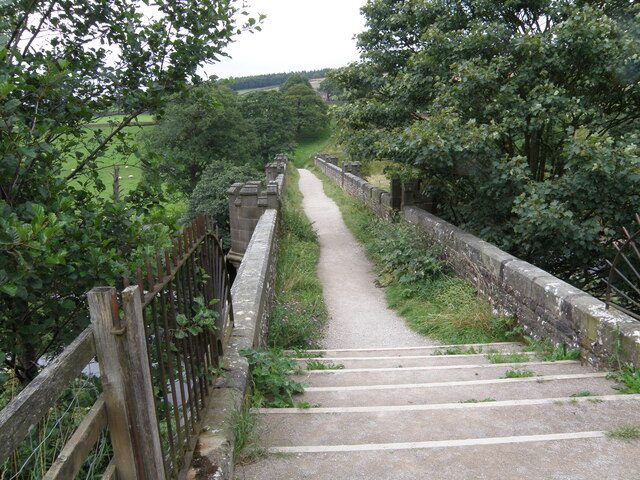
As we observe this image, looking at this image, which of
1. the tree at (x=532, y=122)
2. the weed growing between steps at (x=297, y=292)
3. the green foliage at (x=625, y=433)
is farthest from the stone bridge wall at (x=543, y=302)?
the weed growing between steps at (x=297, y=292)

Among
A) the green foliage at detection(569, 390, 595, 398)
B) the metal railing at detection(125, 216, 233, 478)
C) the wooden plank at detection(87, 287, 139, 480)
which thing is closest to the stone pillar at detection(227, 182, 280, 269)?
the metal railing at detection(125, 216, 233, 478)

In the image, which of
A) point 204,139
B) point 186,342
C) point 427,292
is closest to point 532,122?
point 427,292

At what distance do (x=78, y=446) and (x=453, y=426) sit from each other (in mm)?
2257

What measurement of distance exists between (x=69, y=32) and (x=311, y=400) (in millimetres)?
2971

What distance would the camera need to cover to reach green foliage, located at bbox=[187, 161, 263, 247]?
16.9m

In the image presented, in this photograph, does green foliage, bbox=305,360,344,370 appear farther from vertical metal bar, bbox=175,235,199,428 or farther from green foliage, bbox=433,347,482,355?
vertical metal bar, bbox=175,235,199,428

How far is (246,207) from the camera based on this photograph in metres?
11.8

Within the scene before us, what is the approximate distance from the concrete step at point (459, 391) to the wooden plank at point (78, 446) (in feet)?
7.02

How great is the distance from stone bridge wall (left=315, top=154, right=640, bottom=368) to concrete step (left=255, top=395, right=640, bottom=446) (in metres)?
0.78

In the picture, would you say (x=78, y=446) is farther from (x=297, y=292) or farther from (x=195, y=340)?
(x=297, y=292)

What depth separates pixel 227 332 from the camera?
157 inches

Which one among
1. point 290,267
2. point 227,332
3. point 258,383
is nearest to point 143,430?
point 258,383

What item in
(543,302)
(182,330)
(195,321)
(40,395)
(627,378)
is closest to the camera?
(40,395)

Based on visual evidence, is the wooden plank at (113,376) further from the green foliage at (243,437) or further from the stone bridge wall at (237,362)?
the green foliage at (243,437)
